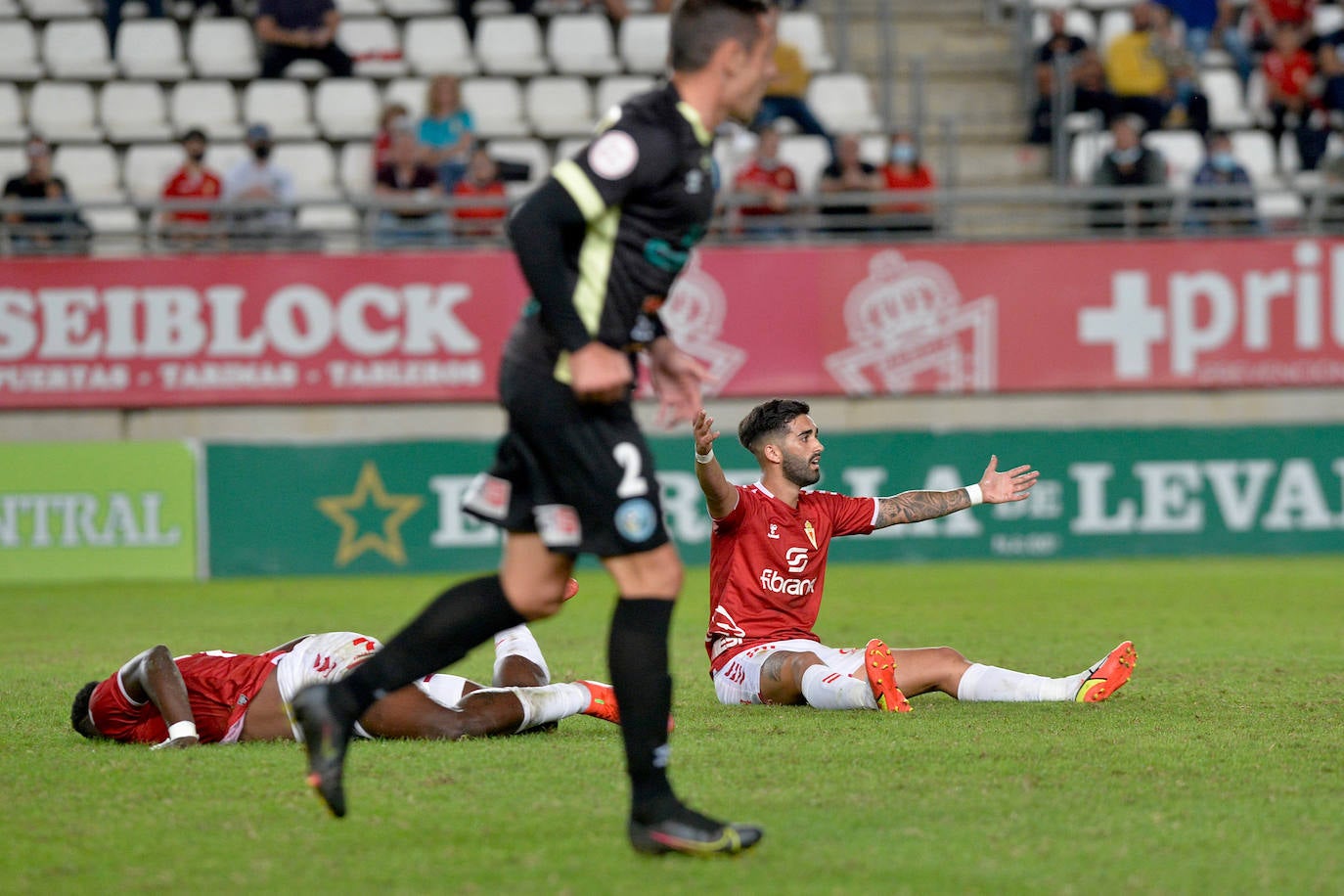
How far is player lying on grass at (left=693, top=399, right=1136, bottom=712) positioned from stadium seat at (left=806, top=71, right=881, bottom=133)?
1258 cm

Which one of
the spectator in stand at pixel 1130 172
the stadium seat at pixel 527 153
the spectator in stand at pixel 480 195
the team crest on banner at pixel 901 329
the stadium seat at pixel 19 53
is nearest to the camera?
the spectator in stand at pixel 480 195

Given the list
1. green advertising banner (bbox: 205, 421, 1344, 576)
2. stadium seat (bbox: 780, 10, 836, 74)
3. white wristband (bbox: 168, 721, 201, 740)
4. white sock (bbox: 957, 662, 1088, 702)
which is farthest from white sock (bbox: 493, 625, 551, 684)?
stadium seat (bbox: 780, 10, 836, 74)

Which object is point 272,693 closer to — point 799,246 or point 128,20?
point 799,246

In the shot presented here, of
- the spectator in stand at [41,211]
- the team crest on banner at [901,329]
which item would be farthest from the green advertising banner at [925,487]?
the spectator in stand at [41,211]

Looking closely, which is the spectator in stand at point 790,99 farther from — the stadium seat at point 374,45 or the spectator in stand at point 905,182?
the stadium seat at point 374,45

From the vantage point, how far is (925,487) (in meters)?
16.2

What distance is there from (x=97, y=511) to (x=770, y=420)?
10020 millimetres

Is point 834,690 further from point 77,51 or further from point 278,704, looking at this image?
point 77,51

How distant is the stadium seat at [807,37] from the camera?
19797 millimetres

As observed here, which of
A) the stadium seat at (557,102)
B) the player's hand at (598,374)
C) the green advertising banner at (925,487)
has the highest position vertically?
the stadium seat at (557,102)

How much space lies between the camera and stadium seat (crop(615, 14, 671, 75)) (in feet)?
63.3

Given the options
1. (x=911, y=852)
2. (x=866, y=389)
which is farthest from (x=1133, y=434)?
(x=911, y=852)

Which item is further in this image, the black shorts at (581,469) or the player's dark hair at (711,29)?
the player's dark hair at (711,29)

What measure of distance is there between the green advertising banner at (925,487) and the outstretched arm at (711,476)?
8787 millimetres
